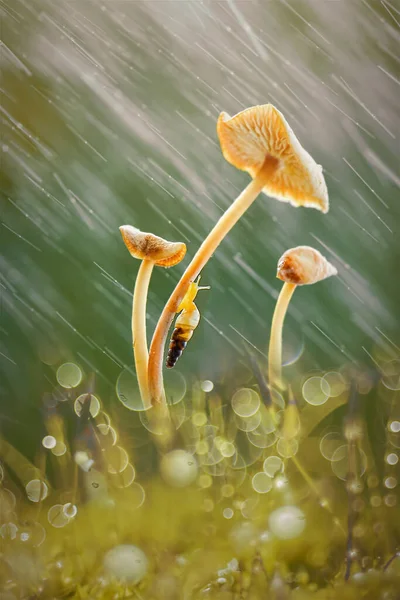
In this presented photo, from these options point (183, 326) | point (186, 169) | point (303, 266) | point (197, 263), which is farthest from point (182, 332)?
point (186, 169)

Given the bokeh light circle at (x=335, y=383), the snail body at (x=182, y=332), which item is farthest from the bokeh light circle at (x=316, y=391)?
the snail body at (x=182, y=332)

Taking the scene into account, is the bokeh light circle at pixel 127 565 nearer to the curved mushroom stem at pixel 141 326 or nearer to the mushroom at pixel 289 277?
the curved mushroom stem at pixel 141 326

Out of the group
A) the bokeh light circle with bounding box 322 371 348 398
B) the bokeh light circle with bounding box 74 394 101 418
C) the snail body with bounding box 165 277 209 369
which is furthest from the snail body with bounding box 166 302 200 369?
the bokeh light circle with bounding box 322 371 348 398

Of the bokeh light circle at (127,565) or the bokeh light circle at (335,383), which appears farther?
the bokeh light circle at (335,383)

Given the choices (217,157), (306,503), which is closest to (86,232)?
(217,157)

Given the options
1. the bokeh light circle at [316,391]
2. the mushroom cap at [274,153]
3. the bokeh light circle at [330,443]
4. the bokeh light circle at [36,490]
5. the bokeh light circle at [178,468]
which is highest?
the mushroom cap at [274,153]

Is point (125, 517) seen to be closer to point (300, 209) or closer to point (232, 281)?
point (232, 281)

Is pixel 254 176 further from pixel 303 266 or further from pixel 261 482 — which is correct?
pixel 261 482

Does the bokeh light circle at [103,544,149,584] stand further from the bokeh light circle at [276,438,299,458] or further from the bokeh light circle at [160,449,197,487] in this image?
the bokeh light circle at [276,438,299,458]

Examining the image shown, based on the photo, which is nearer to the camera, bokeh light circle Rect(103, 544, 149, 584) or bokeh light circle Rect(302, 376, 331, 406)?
bokeh light circle Rect(103, 544, 149, 584)
